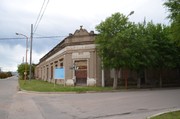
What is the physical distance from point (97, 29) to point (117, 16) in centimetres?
267

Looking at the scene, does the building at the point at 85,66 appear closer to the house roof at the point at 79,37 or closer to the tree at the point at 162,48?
the house roof at the point at 79,37

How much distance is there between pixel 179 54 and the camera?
3897cm

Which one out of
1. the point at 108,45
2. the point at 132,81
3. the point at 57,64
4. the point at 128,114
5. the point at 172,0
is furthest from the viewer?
the point at 57,64

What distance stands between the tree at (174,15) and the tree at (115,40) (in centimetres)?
1402

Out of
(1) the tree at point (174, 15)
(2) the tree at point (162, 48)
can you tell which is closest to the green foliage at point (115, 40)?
(2) the tree at point (162, 48)

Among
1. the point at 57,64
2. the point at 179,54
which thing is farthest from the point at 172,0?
the point at 57,64

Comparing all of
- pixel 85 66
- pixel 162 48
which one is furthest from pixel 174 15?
pixel 85 66

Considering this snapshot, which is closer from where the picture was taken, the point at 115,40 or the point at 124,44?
the point at 115,40

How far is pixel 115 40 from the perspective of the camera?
3259cm

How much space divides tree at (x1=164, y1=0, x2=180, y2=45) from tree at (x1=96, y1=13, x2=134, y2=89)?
14.0 meters

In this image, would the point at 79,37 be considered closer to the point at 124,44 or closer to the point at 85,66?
the point at 85,66

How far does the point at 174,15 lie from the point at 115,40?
14704mm

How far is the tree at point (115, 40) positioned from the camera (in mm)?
32781

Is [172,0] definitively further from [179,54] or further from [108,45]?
[179,54]
